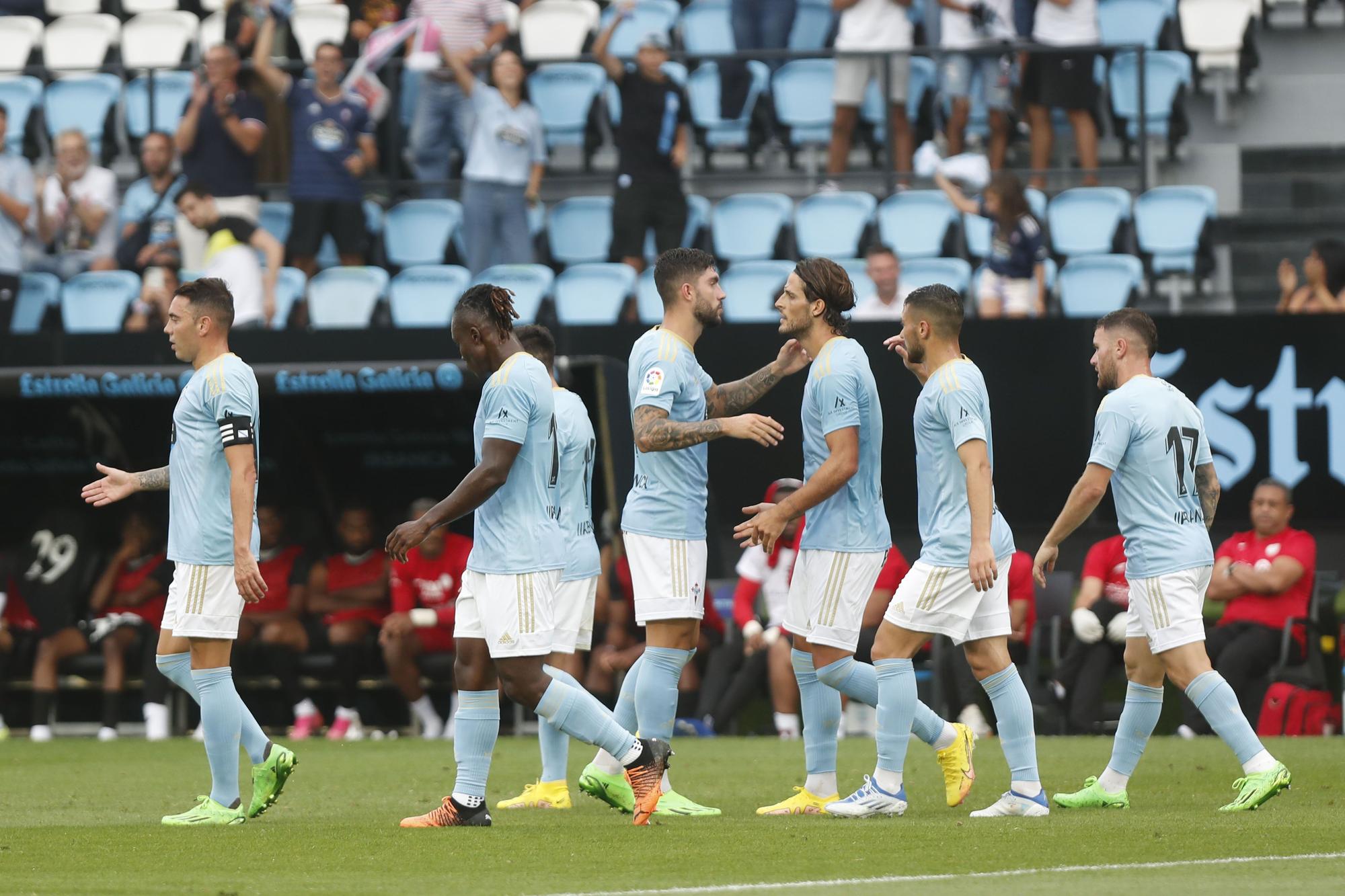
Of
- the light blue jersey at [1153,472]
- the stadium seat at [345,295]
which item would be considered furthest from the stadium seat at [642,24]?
the light blue jersey at [1153,472]

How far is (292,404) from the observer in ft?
46.6

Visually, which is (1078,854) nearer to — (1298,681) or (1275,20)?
(1298,681)

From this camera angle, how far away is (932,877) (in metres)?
5.82

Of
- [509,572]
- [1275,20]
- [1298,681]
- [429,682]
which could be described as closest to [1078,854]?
[509,572]

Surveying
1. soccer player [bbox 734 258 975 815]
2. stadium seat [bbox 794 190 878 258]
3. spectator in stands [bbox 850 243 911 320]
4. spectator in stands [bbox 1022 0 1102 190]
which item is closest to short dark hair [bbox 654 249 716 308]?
soccer player [bbox 734 258 975 815]

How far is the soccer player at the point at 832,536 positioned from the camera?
24.3ft

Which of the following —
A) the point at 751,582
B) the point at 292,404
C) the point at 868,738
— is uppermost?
the point at 292,404

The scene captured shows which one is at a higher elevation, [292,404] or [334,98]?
[334,98]

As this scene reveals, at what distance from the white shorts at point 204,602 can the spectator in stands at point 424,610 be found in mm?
6236

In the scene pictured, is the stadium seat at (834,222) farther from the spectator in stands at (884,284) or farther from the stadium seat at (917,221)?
the spectator in stands at (884,284)

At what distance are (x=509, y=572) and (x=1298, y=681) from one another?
6.92 m

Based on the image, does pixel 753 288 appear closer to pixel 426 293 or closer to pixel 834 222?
pixel 834 222

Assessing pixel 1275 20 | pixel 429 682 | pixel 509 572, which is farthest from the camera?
pixel 1275 20

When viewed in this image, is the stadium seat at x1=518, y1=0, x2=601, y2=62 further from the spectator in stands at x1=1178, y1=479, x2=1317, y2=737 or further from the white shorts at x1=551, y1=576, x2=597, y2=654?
the white shorts at x1=551, y1=576, x2=597, y2=654
